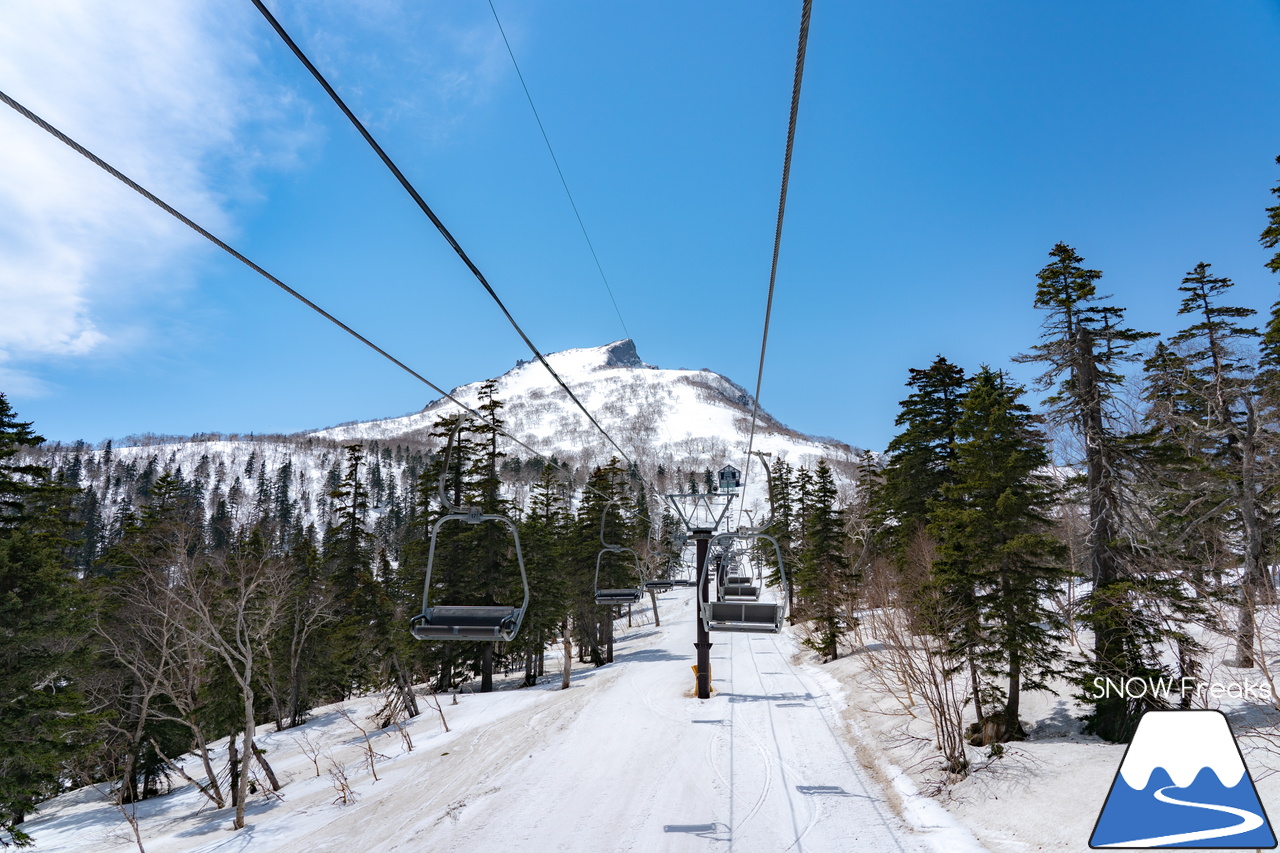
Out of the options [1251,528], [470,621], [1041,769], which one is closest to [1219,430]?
[1251,528]

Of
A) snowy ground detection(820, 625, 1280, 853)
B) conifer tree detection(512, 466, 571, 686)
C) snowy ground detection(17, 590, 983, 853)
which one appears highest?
→ conifer tree detection(512, 466, 571, 686)

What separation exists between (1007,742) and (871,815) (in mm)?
6154

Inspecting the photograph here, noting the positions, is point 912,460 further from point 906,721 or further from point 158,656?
point 158,656

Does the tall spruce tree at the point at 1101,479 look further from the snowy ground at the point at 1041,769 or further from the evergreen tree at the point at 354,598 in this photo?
the evergreen tree at the point at 354,598

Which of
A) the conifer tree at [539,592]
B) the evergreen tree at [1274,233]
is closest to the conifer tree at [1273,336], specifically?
the evergreen tree at [1274,233]

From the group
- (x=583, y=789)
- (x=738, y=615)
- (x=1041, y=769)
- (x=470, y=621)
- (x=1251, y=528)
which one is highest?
(x=1251, y=528)

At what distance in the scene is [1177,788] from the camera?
299 inches

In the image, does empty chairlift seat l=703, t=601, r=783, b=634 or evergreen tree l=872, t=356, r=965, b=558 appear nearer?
empty chairlift seat l=703, t=601, r=783, b=634

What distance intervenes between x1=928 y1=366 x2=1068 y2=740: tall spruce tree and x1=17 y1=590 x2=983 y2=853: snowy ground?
500 centimetres

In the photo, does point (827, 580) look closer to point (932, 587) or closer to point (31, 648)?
point (932, 587)

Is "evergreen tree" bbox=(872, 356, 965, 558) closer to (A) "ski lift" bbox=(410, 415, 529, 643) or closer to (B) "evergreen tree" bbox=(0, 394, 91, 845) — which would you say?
(A) "ski lift" bbox=(410, 415, 529, 643)

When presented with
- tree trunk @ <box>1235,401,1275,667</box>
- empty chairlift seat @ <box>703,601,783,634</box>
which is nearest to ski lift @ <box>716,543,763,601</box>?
empty chairlift seat @ <box>703,601,783,634</box>

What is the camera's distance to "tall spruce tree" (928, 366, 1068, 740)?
20547mm

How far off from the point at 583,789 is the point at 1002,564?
15.5m
